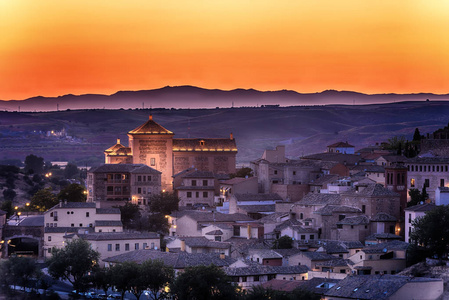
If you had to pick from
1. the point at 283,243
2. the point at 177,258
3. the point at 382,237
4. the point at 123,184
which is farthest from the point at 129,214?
the point at 382,237

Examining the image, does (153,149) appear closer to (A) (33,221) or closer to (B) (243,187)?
(B) (243,187)

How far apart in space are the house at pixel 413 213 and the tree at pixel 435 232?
336 cm

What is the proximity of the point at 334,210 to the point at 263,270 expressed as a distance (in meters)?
10.6

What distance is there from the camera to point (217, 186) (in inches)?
3206

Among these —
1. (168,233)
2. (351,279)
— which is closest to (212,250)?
(168,233)

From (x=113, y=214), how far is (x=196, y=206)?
8.54 meters

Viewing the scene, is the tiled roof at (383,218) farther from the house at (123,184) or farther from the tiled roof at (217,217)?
the house at (123,184)

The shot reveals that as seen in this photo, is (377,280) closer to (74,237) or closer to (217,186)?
(74,237)

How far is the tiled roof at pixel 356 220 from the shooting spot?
60.8m

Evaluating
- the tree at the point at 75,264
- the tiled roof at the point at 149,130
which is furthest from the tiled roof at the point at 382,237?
the tiled roof at the point at 149,130

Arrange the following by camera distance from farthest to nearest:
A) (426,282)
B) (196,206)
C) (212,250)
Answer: (196,206), (212,250), (426,282)

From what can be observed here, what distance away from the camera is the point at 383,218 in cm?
6116

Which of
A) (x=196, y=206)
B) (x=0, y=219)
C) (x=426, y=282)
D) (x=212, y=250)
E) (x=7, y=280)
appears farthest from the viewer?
(x=196, y=206)

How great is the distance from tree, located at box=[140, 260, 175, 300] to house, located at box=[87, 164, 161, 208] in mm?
26452
